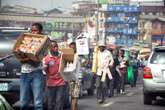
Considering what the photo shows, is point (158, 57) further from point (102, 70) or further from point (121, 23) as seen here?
point (121, 23)

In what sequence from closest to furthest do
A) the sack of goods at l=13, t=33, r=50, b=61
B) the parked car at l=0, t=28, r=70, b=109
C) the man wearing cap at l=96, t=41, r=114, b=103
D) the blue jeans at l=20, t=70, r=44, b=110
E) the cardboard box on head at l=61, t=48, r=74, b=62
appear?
the sack of goods at l=13, t=33, r=50, b=61 → the blue jeans at l=20, t=70, r=44, b=110 → the cardboard box on head at l=61, t=48, r=74, b=62 → the parked car at l=0, t=28, r=70, b=109 → the man wearing cap at l=96, t=41, r=114, b=103

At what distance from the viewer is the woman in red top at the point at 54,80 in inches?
445

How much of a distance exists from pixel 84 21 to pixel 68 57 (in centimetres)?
8878

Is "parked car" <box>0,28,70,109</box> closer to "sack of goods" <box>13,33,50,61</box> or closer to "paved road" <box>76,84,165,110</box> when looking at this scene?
"sack of goods" <box>13,33,50,61</box>

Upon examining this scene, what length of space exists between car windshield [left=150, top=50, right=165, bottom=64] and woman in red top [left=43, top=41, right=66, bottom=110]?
465cm

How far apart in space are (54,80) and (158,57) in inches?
193

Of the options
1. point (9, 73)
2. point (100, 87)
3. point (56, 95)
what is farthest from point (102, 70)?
point (56, 95)

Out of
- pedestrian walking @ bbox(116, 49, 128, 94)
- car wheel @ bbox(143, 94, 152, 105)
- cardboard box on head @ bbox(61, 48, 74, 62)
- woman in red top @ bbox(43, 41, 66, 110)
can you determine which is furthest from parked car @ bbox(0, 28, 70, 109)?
pedestrian walking @ bbox(116, 49, 128, 94)

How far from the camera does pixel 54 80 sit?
11328mm

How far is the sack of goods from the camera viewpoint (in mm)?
9617

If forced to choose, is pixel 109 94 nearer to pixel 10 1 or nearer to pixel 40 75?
pixel 40 75

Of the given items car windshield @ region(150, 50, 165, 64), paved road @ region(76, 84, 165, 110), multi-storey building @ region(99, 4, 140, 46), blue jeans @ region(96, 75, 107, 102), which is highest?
multi-storey building @ region(99, 4, 140, 46)

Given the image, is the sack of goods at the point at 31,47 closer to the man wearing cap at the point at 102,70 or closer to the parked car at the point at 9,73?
the parked car at the point at 9,73

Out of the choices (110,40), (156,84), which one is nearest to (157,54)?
(156,84)
